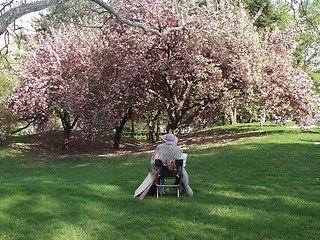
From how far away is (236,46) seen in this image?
18.1 m

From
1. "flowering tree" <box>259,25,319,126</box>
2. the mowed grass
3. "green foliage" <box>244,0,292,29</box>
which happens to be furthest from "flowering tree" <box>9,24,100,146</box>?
"green foliage" <box>244,0,292,29</box>

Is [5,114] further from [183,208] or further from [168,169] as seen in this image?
[183,208]

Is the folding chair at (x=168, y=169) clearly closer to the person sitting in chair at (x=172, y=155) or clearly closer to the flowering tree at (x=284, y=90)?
the person sitting in chair at (x=172, y=155)

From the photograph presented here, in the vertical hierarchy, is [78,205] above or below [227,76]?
below

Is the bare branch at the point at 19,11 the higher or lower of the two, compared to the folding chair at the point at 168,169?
higher

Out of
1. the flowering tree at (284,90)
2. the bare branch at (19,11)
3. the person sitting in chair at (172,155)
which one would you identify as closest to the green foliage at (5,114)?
the flowering tree at (284,90)

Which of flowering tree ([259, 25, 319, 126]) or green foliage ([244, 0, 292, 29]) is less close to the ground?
green foliage ([244, 0, 292, 29])

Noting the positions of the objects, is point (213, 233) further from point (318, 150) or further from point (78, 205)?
point (318, 150)

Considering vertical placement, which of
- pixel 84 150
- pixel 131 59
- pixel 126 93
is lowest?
pixel 84 150

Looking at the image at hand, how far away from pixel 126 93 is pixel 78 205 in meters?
12.2

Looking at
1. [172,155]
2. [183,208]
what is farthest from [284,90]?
[183,208]

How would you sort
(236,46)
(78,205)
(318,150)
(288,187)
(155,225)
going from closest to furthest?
(155,225) → (78,205) → (288,187) → (318,150) → (236,46)

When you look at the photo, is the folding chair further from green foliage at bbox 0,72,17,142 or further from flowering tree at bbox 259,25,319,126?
green foliage at bbox 0,72,17,142

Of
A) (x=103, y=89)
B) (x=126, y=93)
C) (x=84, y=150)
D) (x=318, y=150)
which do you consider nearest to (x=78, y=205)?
(x=318, y=150)
